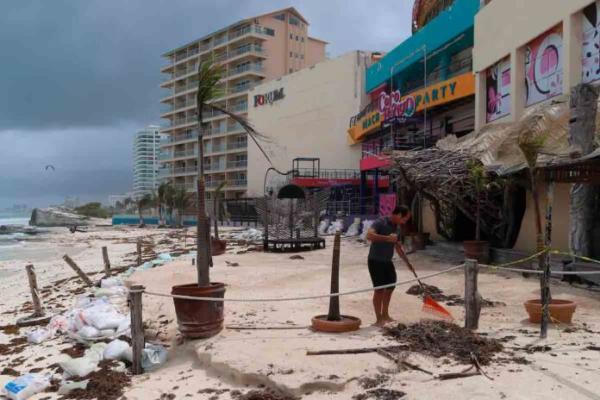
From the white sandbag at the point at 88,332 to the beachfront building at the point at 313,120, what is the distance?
Result: 94.8 feet

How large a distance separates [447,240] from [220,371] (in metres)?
12.6

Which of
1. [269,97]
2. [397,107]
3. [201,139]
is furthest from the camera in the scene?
[269,97]

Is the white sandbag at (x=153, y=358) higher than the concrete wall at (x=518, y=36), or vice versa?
the concrete wall at (x=518, y=36)

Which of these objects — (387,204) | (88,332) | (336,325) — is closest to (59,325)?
(88,332)

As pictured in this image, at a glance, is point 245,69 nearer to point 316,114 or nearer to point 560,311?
point 316,114

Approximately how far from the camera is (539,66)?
45.1ft

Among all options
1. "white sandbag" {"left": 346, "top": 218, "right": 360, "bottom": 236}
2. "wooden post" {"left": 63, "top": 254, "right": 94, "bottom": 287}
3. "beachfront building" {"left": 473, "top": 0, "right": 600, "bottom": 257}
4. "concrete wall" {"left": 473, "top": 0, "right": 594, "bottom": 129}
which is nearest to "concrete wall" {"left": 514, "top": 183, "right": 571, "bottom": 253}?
"beachfront building" {"left": 473, "top": 0, "right": 600, "bottom": 257}

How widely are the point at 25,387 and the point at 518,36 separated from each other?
570 inches

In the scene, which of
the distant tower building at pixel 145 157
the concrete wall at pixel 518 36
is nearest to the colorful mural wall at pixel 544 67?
the concrete wall at pixel 518 36

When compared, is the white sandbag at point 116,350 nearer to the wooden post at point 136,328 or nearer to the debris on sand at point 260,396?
the wooden post at point 136,328

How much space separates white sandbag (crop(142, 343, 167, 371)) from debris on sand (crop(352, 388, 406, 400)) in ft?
8.83

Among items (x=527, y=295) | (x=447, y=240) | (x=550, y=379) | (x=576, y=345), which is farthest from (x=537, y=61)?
(x=550, y=379)

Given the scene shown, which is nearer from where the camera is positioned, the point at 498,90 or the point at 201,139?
the point at 201,139

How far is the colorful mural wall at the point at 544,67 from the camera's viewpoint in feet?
42.1
